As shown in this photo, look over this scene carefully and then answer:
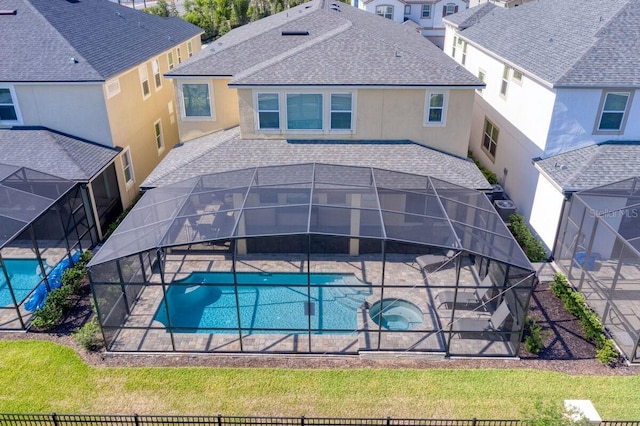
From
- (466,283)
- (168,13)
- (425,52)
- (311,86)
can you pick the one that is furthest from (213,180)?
(168,13)

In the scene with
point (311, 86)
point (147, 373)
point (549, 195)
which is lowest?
point (147, 373)

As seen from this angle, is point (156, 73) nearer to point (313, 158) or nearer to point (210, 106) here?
point (210, 106)

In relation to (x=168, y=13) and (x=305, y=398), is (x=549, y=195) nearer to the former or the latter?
(x=305, y=398)

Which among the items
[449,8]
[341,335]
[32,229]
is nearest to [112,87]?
[32,229]

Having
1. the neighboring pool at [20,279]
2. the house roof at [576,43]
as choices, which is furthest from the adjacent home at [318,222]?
the neighboring pool at [20,279]

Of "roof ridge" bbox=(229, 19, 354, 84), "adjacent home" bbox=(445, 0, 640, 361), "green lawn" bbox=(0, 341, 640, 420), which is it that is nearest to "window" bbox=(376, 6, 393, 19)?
"adjacent home" bbox=(445, 0, 640, 361)

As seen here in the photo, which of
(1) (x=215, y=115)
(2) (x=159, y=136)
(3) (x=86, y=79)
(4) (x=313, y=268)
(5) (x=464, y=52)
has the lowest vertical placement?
(4) (x=313, y=268)
